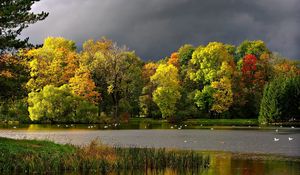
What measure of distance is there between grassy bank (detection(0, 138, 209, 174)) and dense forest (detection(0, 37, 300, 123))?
48330mm

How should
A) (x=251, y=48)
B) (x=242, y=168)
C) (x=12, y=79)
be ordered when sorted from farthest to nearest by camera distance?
(x=251, y=48)
(x=12, y=79)
(x=242, y=168)

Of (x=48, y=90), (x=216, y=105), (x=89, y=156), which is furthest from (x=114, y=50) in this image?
(x=89, y=156)

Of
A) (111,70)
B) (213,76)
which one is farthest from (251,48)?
(111,70)

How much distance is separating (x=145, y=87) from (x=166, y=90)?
5004mm

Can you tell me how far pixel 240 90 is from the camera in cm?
9000

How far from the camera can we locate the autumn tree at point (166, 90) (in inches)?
3354

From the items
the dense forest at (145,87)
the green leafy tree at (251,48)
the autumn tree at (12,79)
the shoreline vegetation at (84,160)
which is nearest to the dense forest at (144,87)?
the dense forest at (145,87)

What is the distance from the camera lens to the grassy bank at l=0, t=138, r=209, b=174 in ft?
82.2

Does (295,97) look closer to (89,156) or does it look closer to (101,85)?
(101,85)

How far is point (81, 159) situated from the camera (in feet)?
84.6

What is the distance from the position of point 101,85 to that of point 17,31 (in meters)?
53.6

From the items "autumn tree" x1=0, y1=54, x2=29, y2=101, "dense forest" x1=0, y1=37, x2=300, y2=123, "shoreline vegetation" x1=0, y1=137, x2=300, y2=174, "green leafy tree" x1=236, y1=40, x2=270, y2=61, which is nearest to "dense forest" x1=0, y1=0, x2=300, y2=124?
"dense forest" x1=0, y1=37, x2=300, y2=123

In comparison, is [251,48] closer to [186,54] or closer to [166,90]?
[186,54]

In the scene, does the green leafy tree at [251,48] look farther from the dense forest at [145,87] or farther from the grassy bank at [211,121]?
the grassy bank at [211,121]
